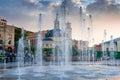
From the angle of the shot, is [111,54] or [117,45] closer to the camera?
[111,54]

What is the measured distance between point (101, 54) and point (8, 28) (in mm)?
23880

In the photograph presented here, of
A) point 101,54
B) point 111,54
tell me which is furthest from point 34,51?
point 111,54

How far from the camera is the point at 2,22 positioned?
234ft

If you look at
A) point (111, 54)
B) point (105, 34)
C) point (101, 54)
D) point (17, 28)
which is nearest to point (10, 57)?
point (105, 34)

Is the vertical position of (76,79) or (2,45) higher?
(2,45)

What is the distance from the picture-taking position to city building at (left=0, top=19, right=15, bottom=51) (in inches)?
2798

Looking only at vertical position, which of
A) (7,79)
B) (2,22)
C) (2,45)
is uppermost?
(2,22)

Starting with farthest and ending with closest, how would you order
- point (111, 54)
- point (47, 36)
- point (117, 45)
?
point (47, 36) → point (117, 45) → point (111, 54)

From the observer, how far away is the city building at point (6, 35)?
71.1 m

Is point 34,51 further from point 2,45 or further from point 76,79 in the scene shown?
point 76,79

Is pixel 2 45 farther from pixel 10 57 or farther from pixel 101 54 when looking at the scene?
pixel 10 57

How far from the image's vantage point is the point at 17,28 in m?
76.4

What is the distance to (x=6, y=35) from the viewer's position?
7238 centimetres

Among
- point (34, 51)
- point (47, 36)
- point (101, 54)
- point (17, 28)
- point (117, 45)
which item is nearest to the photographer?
point (34, 51)
